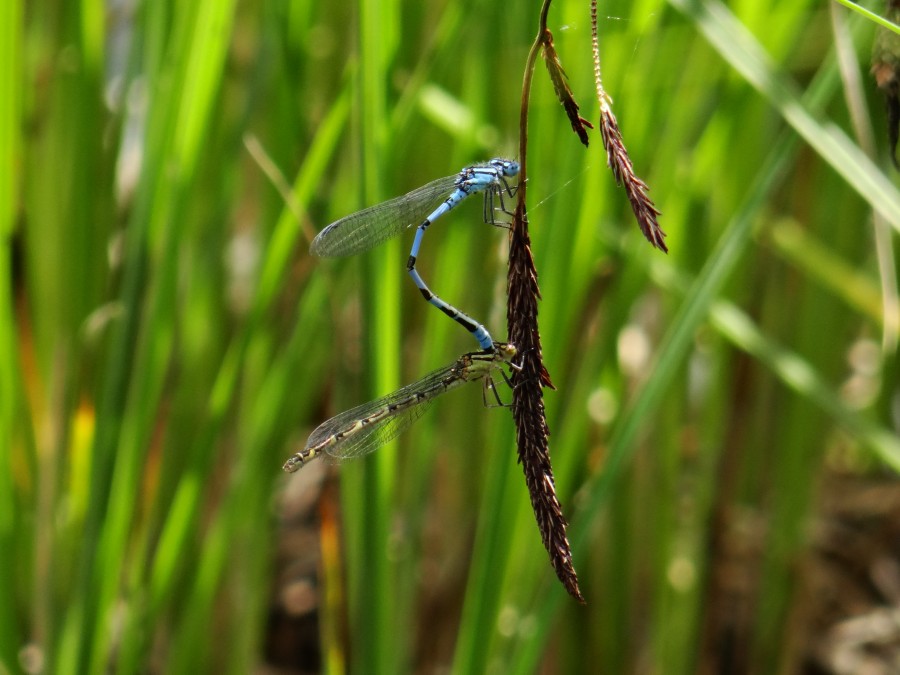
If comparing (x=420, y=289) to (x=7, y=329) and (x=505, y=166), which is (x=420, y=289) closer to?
(x=505, y=166)

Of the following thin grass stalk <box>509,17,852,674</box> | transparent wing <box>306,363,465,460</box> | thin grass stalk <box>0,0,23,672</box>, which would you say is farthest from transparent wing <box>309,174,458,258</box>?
thin grass stalk <box>0,0,23,672</box>

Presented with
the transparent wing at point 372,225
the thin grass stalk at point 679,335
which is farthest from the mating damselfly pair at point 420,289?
the thin grass stalk at point 679,335

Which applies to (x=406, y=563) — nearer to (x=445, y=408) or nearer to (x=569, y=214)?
(x=445, y=408)

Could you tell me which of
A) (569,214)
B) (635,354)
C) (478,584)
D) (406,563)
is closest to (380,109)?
(569,214)

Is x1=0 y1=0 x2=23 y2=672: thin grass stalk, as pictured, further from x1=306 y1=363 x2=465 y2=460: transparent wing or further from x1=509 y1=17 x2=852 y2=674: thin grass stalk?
x1=509 y1=17 x2=852 y2=674: thin grass stalk

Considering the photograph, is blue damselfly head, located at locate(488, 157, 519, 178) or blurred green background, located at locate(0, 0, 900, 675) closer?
blue damselfly head, located at locate(488, 157, 519, 178)

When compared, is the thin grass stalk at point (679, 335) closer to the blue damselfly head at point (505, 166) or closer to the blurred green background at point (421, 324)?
the blurred green background at point (421, 324)
